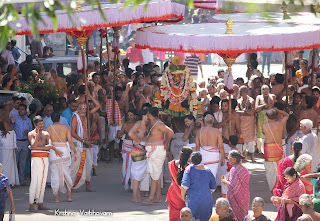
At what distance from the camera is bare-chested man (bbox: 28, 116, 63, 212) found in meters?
10.7

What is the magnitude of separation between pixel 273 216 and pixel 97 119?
3712 millimetres

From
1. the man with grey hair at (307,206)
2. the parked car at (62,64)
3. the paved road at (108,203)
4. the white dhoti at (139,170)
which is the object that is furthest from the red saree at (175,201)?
the parked car at (62,64)

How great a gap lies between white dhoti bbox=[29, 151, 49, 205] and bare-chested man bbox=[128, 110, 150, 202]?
1.41 metres

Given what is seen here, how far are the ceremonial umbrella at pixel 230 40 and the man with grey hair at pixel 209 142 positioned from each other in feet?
4.94

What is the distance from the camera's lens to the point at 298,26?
13.7 m

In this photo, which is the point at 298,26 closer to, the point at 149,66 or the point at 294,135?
the point at 294,135

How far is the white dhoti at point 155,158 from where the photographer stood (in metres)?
11.3

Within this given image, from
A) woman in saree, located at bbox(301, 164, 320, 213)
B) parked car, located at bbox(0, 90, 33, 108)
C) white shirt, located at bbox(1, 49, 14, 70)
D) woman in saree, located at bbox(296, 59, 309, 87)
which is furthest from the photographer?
woman in saree, located at bbox(296, 59, 309, 87)

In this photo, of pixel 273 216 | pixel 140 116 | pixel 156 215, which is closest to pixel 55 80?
pixel 140 116

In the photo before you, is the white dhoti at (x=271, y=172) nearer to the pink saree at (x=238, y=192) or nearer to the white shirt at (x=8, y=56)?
the pink saree at (x=238, y=192)

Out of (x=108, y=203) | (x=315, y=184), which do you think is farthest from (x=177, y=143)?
(x=315, y=184)

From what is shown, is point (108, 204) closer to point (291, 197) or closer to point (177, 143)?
point (177, 143)

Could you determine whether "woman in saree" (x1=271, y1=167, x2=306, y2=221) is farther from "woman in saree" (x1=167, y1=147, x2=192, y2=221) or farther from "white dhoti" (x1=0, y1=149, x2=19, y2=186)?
"white dhoti" (x1=0, y1=149, x2=19, y2=186)

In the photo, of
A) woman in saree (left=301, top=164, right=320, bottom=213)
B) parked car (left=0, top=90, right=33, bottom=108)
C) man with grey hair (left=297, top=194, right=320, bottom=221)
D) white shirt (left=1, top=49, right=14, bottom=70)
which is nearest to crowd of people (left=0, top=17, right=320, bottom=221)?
woman in saree (left=301, top=164, right=320, bottom=213)
